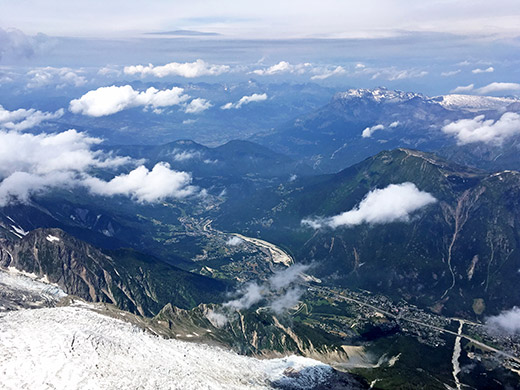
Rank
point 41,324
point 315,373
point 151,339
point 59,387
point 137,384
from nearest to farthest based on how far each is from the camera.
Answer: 1. point 59,387
2. point 137,384
3. point 41,324
4. point 151,339
5. point 315,373

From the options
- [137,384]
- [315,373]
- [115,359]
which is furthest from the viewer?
Answer: [315,373]

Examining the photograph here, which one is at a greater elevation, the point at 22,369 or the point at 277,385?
the point at 22,369

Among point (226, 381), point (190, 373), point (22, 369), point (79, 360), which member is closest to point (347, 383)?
point (226, 381)

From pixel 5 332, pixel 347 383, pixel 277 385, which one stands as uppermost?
pixel 5 332

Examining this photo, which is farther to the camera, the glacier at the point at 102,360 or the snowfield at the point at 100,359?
the glacier at the point at 102,360

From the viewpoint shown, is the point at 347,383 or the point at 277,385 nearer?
the point at 277,385

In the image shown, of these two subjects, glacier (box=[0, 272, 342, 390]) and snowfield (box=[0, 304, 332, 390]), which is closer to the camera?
snowfield (box=[0, 304, 332, 390])

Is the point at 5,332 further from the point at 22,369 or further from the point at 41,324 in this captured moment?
the point at 22,369

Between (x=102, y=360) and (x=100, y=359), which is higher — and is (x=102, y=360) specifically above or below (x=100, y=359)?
below
